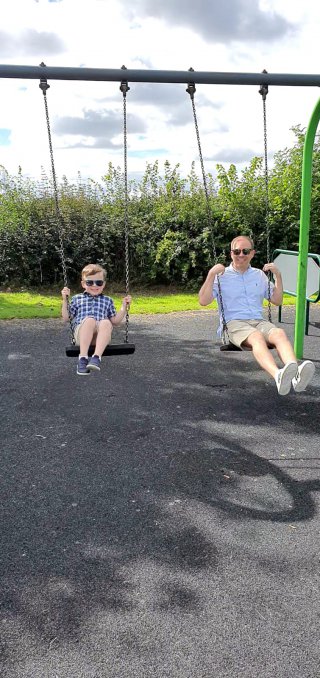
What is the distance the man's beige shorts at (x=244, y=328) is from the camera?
14.7 feet

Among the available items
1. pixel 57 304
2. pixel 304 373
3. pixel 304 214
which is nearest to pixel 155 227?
pixel 57 304

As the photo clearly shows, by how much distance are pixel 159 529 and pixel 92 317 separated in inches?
77.0

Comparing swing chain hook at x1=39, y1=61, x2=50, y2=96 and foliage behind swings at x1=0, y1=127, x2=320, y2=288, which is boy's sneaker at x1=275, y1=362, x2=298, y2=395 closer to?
swing chain hook at x1=39, y1=61, x2=50, y2=96

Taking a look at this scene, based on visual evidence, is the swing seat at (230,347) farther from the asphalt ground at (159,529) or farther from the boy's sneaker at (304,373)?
the boy's sneaker at (304,373)

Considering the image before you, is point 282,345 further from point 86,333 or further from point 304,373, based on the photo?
point 86,333

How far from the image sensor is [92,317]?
4656 millimetres

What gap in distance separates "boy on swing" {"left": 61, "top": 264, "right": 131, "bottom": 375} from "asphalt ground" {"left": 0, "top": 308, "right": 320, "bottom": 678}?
1.87 feet

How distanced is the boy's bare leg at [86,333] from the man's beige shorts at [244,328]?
1030 millimetres

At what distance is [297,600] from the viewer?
2582 millimetres

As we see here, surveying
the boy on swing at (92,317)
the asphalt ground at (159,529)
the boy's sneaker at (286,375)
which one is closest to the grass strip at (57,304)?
the asphalt ground at (159,529)

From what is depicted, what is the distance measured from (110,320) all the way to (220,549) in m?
2.28

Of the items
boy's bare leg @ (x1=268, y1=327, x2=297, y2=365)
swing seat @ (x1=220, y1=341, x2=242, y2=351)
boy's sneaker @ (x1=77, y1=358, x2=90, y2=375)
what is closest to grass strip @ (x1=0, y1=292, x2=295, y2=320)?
boy's sneaker @ (x1=77, y1=358, x2=90, y2=375)

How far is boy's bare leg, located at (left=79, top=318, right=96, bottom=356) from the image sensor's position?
4453 mm

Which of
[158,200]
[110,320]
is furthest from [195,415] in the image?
[158,200]
